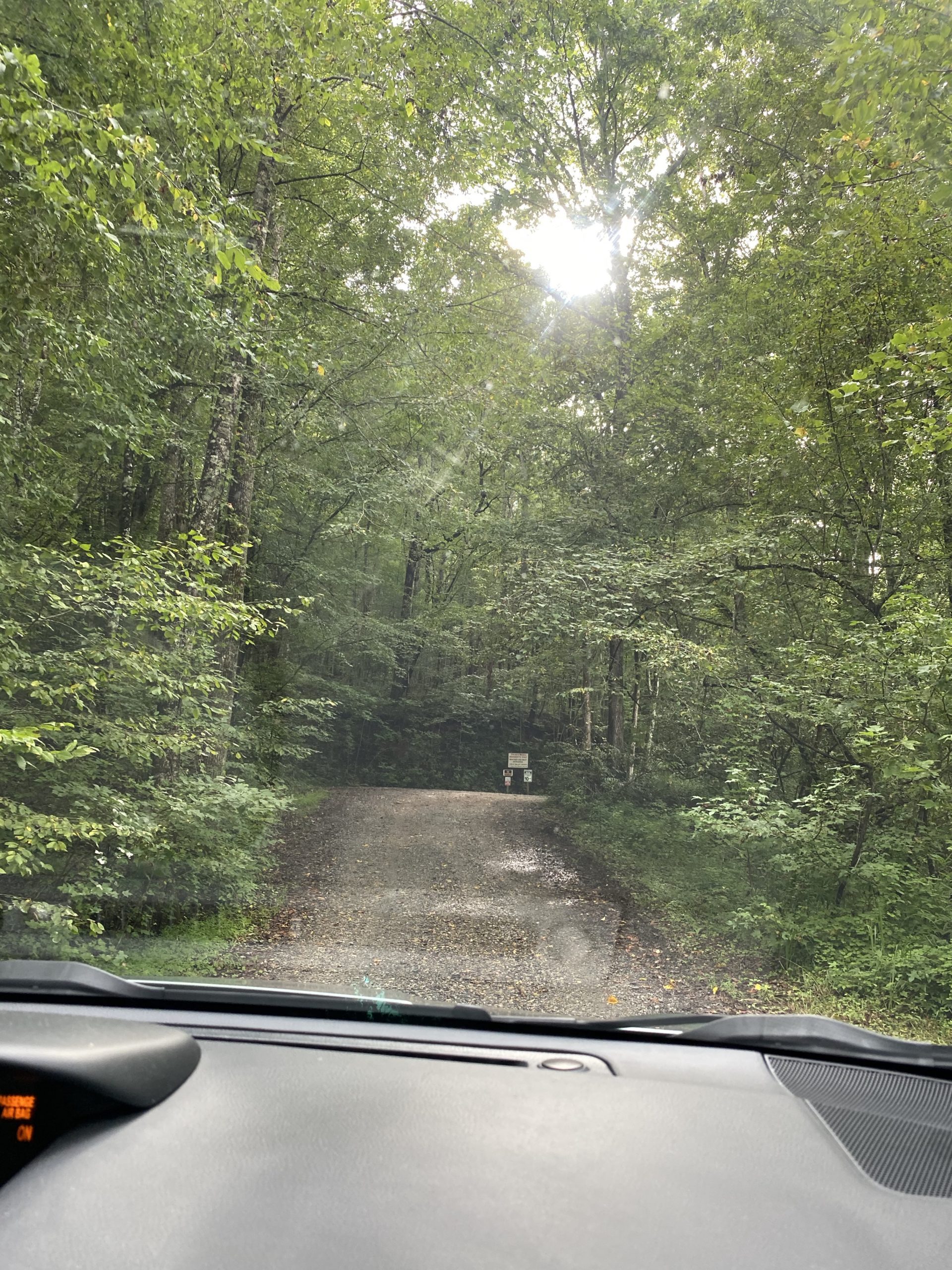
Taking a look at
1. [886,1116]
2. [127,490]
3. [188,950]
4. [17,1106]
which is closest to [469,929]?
[188,950]

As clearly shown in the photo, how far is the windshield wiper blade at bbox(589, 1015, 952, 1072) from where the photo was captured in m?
2.19

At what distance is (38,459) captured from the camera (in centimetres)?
691

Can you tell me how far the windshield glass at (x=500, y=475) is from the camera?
216 inches

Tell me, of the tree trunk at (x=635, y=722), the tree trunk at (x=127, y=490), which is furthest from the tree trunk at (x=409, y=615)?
the tree trunk at (x=127, y=490)

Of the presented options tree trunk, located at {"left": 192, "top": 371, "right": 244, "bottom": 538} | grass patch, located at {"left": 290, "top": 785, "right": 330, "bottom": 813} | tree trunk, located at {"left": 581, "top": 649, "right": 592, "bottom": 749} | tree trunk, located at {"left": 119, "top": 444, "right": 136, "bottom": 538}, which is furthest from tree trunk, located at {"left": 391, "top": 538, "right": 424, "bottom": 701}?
tree trunk, located at {"left": 192, "top": 371, "right": 244, "bottom": 538}

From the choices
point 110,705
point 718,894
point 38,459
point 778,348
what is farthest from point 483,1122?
point 778,348

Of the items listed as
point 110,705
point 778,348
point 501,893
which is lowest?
point 501,893

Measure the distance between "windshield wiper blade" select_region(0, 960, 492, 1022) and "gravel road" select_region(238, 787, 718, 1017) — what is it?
183 mm

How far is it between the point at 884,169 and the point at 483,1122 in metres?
7.62

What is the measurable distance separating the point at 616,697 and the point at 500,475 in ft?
18.4

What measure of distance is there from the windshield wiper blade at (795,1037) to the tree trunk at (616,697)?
1108 cm

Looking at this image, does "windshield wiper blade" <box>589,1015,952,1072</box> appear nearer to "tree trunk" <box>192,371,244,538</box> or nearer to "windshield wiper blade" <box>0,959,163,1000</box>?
"windshield wiper blade" <box>0,959,163,1000</box>

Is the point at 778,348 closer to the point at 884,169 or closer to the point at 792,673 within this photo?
the point at 884,169

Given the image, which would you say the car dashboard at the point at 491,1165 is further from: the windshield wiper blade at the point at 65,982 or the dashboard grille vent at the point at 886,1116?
the windshield wiper blade at the point at 65,982
